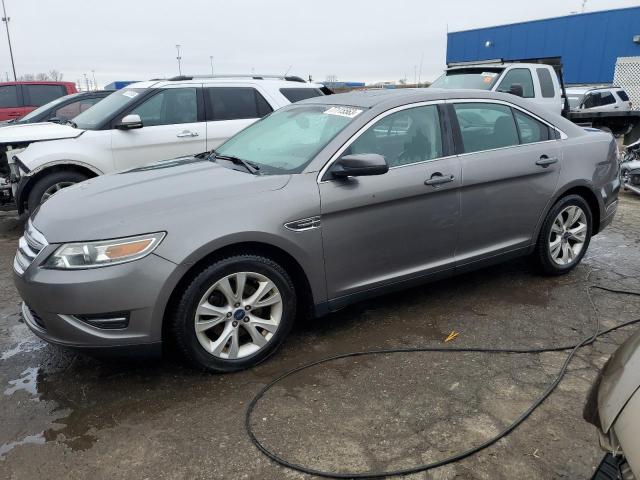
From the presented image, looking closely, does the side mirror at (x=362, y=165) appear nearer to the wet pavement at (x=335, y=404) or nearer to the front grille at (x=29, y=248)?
the wet pavement at (x=335, y=404)

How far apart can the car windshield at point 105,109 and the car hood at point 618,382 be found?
19.5ft

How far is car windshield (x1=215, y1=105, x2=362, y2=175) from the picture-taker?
3.45 m

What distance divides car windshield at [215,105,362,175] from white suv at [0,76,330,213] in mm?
2352

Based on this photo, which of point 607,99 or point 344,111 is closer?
Result: point 344,111

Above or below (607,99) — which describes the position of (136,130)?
above

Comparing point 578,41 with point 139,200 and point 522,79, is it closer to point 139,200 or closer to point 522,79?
point 522,79

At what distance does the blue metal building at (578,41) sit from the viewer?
76.2ft

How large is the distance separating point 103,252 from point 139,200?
0.42m

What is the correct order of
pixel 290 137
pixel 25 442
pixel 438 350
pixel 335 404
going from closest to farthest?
pixel 25 442, pixel 335 404, pixel 438 350, pixel 290 137

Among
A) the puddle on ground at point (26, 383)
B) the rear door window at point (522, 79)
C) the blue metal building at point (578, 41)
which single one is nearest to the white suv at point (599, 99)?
the rear door window at point (522, 79)

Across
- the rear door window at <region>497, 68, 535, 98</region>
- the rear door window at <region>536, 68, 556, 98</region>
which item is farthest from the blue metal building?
the rear door window at <region>497, 68, 535, 98</region>

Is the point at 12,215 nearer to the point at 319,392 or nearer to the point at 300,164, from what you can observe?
the point at 300,164

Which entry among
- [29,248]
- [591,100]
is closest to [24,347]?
[29,248]

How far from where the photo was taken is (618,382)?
1653 mm
